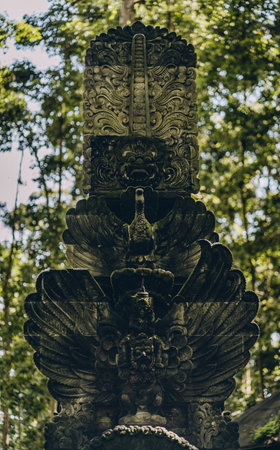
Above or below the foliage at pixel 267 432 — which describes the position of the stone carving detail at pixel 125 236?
above

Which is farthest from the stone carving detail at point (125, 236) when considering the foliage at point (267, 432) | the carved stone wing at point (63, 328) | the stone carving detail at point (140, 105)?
the foliage at point (267, 432)

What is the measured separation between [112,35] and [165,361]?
3012mm

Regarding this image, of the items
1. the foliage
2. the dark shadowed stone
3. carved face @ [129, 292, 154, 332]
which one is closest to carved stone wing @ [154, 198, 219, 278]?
carved face @ [129, 292, 154, 332]

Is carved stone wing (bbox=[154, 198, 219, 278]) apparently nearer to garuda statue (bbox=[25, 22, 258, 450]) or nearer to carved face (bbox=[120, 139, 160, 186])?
garuda statue (bbox=[25, 22, 258, 450])

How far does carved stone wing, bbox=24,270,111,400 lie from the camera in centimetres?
589

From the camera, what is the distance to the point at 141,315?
575 cm

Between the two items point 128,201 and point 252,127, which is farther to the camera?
point 252,127

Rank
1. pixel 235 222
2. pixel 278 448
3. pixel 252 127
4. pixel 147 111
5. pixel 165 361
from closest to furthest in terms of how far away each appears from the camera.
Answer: pixel 165 361, pixel 147 111, pixel 278 448, pixel 252 127, pixel 235 222

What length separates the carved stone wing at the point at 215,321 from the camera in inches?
233

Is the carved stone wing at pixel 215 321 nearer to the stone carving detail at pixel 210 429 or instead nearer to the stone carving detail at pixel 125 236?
the stone carving detail at pixel 210 429

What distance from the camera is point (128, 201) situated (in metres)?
6.46

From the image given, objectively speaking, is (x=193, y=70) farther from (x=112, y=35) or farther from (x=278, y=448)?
(x=278, y=448)

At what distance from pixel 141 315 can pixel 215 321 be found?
0.57 meters

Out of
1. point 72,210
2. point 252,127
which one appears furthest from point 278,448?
point 252,127
